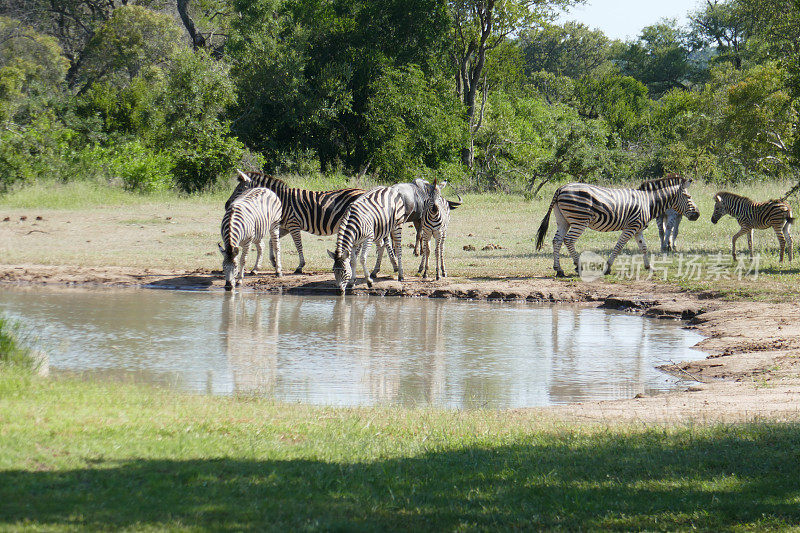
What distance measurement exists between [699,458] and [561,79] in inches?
2574

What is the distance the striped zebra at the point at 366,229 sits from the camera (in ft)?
52.3

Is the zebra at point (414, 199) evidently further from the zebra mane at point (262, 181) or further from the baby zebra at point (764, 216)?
the baby zebra at point (764, 216)

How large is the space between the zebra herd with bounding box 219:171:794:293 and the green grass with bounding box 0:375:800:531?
363 inches

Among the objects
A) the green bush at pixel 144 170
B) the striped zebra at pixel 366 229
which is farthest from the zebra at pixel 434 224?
the green bush at pixel 144 170

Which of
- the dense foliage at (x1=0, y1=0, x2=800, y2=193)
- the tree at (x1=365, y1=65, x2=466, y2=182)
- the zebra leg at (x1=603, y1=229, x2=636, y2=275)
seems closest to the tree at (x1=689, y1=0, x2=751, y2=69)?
the dense foliage at (x1=0, y1=0, x2=800, y2=193)

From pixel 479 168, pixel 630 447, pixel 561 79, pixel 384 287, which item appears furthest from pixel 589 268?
pixel 561 79

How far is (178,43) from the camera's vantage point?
47.3 meters

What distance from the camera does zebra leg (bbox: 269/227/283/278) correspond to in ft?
56.8

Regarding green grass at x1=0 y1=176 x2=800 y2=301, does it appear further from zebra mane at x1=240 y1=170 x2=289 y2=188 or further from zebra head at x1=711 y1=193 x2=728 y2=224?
zebra mane at x1=240 y1=170 x2=289 y2=188

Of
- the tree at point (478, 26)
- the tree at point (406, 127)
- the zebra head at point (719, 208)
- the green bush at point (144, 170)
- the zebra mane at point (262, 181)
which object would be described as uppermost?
the tree at point (478, 26)

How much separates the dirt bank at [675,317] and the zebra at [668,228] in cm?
473

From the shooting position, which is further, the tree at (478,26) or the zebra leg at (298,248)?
the tree at (478,26)

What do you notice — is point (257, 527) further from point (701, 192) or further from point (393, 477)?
point (701, 192)

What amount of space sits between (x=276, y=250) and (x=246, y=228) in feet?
4.70
